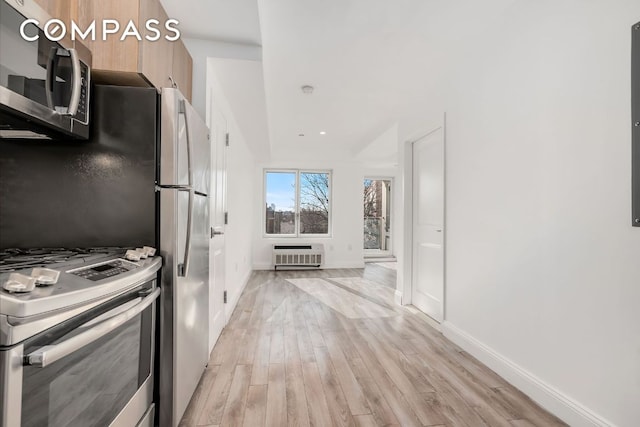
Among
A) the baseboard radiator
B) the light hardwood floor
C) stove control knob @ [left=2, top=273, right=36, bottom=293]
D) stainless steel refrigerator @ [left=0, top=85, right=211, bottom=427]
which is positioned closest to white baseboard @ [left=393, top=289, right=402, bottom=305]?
the light hardwood floor

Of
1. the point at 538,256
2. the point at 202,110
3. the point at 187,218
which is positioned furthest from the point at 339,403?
the point at 202,110

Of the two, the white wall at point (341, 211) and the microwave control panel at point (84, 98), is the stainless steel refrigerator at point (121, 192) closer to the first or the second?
the microwave control panel at point (84, 98)

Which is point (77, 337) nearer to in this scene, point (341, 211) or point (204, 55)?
point (204, 55)

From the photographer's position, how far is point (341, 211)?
666 centimetres

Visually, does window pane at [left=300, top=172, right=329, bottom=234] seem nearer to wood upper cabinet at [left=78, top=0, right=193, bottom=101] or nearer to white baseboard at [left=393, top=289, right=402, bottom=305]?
white baseboard at [left=393, top=289, right=402, bottom=305]

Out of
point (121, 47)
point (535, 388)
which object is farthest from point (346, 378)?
point (121, 47)

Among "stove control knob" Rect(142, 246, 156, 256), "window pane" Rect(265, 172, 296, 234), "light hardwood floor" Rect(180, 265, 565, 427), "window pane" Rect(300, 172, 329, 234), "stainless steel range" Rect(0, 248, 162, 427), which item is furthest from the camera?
"window pane" Rect(300, 172, 329, 234)

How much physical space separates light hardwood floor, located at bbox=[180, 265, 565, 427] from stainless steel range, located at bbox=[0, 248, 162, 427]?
0.64 meters

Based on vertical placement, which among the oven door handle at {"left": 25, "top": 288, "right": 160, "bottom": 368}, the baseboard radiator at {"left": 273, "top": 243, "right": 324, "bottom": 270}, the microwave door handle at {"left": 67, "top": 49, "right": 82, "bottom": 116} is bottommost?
the baseboard radiator at {"left": 273, "top": 243, "right": 324, "bottom": 270}

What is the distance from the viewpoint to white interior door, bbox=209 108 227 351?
2451mm

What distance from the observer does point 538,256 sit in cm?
184

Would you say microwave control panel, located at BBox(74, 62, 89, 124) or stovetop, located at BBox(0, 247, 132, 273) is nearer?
stovetop, located at BBox(0, 247, 132, 273)

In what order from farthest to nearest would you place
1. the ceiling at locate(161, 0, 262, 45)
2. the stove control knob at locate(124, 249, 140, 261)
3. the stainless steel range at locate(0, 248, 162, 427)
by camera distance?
1. the ceiling at locate(161, 0, 262, 45)
2. the stove control knob at locate(124, 249, 140, 261)
3. the stainless steel range at locate(0, 248, 162, 427)

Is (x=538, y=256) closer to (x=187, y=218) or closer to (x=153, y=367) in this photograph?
(x=187, y=218)
